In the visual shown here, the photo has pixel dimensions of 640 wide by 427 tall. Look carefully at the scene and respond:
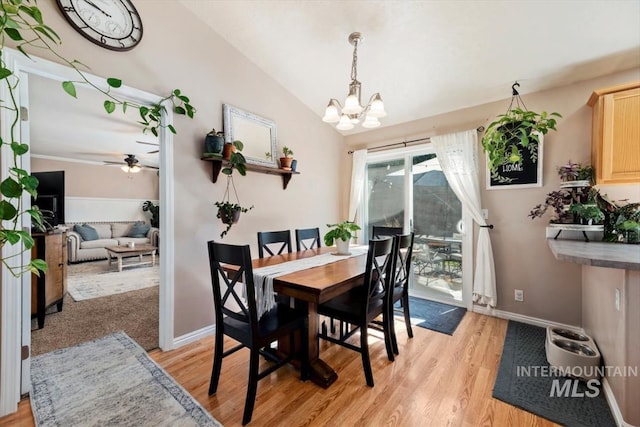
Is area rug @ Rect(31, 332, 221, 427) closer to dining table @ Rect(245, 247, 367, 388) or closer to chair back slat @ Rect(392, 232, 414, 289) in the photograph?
dining table @ Rect(245, 247, 367, 388)

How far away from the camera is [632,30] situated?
1.99 meters

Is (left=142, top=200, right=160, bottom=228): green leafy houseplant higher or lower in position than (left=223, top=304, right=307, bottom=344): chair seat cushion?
higher

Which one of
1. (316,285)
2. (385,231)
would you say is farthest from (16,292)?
(385,231)

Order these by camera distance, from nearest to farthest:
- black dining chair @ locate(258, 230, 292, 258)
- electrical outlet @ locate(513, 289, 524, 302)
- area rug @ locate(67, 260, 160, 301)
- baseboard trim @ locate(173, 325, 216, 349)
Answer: baseboard trim @ locate(173, 325, 216, 349), black dining chair @ locate(258, 230, 292, 258), electrical outlet @ locate(513, 289, 524, 302), area rug @ locate(67, 260, 160, 301)

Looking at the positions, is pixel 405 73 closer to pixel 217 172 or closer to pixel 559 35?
pixel 559 35

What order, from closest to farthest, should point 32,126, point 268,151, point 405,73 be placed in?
1. point 405,73
2. point 268,151
3. point 32,126

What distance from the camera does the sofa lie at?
5.35m

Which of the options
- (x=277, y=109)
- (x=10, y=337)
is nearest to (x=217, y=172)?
(x=277, y=109)

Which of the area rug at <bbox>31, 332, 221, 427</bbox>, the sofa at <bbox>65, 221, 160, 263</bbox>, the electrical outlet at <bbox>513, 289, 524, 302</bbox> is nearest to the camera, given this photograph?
the area rug at <bbox>31, 332, 221, 427</bbox>

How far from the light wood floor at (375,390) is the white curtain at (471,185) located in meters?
0.67

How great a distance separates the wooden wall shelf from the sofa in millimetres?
3444

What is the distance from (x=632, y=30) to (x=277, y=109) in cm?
308

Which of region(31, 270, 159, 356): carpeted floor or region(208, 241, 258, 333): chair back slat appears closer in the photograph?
region(208, 241, 258, 333): chair back slat

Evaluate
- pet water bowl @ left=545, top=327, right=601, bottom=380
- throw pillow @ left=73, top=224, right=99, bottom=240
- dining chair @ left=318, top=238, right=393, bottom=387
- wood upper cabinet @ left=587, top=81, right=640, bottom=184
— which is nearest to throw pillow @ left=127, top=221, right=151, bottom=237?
throw pillow @ left=73, top=224, right=99, bottom=240
